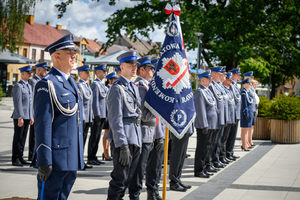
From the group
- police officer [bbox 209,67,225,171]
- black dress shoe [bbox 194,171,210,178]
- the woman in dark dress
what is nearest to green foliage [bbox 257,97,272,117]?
the woman in dark dress

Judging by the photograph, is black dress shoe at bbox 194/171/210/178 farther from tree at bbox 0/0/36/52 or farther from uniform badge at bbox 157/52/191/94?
tree at bbox 0/0/36/52

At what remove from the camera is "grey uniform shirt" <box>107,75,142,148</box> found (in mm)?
5585

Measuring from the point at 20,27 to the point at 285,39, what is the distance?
1410 cm

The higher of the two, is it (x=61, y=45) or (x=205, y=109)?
(x=61, y=45)

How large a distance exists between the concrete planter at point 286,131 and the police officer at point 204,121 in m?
6.83

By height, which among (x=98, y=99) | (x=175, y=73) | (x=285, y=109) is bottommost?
(x=285, y=109)

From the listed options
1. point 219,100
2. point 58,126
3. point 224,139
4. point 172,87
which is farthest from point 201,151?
point 58,126

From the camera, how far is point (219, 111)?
948 centimetres

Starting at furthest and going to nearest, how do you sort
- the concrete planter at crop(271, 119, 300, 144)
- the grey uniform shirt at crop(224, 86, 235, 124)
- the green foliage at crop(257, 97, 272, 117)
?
the green foliage at crop(257, 97, 272, 117) < the concrete planter at crop(271, 119, 300, 144) < the grey uniform shirt at crop(224, 86, 235, 124)

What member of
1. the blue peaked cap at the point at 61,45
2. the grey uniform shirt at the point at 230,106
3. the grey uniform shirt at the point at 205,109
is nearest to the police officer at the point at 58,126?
the blue peaked cap at the point at 61,45

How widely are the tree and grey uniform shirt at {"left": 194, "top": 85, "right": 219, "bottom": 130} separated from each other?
10.6m

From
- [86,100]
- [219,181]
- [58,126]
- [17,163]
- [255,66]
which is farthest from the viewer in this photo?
[255,66]

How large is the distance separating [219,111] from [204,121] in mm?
873

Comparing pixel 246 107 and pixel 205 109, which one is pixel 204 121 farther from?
pixel 246 107
